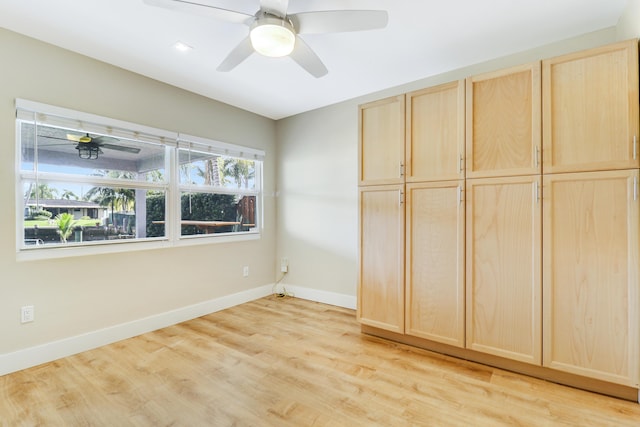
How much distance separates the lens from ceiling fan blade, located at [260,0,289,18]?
1.58 m

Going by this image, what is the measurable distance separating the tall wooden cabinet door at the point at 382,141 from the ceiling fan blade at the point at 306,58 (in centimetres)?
67

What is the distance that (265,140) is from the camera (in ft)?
13.6

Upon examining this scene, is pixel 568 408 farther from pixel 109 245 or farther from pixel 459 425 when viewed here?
pixel 109 245

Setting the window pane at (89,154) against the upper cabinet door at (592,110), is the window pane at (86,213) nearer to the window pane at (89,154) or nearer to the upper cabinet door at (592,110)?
the window pane at (89,154)

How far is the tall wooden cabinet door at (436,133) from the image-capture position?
89.6 inches

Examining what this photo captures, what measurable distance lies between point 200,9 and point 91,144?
172cm

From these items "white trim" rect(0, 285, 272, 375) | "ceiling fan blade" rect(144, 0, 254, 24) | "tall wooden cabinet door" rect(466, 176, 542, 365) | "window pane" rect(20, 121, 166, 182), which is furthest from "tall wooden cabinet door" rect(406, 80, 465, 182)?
"white trim" rect(0, 285, 272, 375)

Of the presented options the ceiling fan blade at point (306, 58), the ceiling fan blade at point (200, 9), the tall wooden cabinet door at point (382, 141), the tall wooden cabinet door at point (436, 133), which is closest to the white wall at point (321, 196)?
the tall wooden cabinet door at point (382, 141)

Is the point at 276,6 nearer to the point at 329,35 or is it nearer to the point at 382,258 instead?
the point at 329,35

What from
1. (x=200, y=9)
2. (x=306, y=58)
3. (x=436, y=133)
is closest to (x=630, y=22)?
(x=436, y=133)

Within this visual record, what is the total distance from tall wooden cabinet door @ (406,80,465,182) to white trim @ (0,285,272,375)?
101 inches

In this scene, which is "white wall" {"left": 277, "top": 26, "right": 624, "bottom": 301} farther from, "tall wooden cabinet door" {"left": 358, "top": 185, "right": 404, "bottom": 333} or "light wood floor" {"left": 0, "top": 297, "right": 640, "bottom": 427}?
"light wood floor" {"left": 0, "top": 297, "right": 640, "bottom": 427}

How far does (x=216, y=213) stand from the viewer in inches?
142

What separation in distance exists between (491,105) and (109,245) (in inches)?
130
